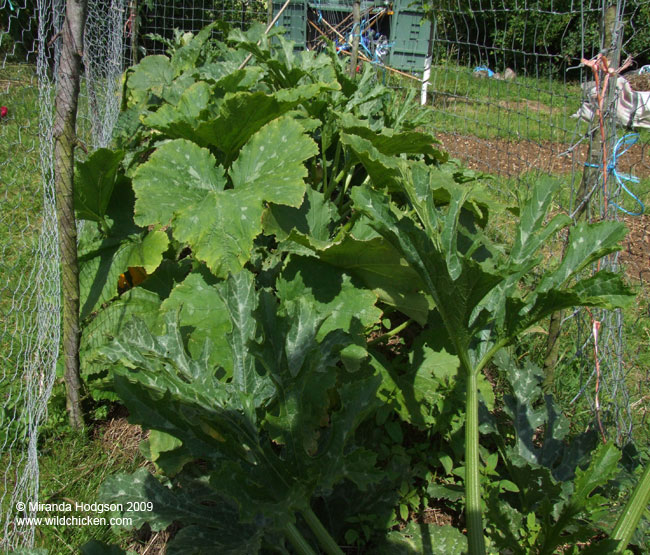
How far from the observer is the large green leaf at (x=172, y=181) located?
2.28m

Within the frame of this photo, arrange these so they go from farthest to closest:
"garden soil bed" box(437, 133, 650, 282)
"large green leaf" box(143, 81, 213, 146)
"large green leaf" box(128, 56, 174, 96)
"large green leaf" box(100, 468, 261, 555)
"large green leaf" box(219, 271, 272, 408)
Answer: "garden soil bed" box(437, 133, 650, 282) → "large green leaf" box(128, 56, 174, 96) → "large green leaf" box(143, 81, 213, 146) → "large green leaf" box(219, 271, 272, 408) → "large green leaf" box(100, 468, 261, 555)

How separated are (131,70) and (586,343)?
3.71m

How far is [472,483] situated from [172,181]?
5.64 feet

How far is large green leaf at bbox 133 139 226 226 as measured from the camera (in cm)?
228

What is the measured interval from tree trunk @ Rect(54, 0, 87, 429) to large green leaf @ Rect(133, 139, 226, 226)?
28 centimetres

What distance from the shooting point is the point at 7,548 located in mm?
1799

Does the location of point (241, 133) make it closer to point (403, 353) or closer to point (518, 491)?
point (403, 353)

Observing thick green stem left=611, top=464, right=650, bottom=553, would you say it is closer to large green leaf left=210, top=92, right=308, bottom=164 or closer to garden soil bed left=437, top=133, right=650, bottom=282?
large green leaf left=210, top=92, right=308, bottom=164

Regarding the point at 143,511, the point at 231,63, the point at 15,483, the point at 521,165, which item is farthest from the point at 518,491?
the point at 521,165

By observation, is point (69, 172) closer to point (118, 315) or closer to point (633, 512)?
point (118, 315)

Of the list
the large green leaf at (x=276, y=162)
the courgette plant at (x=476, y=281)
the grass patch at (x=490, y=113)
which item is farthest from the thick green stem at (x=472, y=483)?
the grass patch at (x=490, y=113)

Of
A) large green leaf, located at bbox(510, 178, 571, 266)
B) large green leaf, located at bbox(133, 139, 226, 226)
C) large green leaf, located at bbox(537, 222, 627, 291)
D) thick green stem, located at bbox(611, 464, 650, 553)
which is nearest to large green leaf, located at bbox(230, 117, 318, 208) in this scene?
large green leaf, located at bbox(133, 139, 226, 226)

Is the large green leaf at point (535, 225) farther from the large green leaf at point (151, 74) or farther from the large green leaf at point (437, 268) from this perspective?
the large green leaf at point (151, 74)

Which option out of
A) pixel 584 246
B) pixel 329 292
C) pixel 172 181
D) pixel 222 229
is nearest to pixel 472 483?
pixel 584 246
